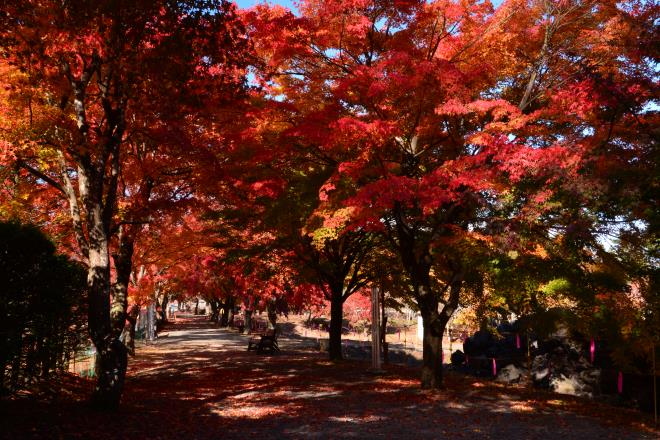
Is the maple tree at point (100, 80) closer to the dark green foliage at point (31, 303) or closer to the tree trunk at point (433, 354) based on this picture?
the dark green foliage at point (31, 303)

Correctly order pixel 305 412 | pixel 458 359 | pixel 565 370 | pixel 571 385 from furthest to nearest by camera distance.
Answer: pixel 458 359
pixel 565 370
pixel 571 385
pixel 305 412

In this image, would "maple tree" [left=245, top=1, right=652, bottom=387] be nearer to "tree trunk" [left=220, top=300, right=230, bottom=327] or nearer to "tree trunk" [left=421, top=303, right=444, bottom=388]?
"tree trunk" [left=421, top=303, right=444, bottom=388]

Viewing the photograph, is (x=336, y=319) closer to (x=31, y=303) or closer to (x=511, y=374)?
(x=511, y=374)

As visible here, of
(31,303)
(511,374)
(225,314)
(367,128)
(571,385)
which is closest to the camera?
(31,303)

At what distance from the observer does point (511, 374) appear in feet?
68.6

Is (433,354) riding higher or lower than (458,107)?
lower

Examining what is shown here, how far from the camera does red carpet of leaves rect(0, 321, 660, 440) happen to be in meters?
8.08

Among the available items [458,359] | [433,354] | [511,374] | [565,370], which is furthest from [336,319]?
[565,370]

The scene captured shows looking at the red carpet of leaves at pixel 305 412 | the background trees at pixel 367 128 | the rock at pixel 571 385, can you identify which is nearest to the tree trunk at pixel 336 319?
the red carpet of leaves at pixel 305 412

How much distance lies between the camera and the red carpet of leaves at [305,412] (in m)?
8.08

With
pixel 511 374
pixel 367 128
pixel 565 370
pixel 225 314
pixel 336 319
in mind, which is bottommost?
pixel 225 314

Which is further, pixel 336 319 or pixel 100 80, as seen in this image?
pixel 336 319

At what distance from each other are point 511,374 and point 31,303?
62.6ft

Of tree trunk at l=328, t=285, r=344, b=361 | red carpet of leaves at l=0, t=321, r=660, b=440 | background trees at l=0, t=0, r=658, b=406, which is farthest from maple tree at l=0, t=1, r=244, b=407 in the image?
tree trunk at l=328, t=285, r=344, b=361
